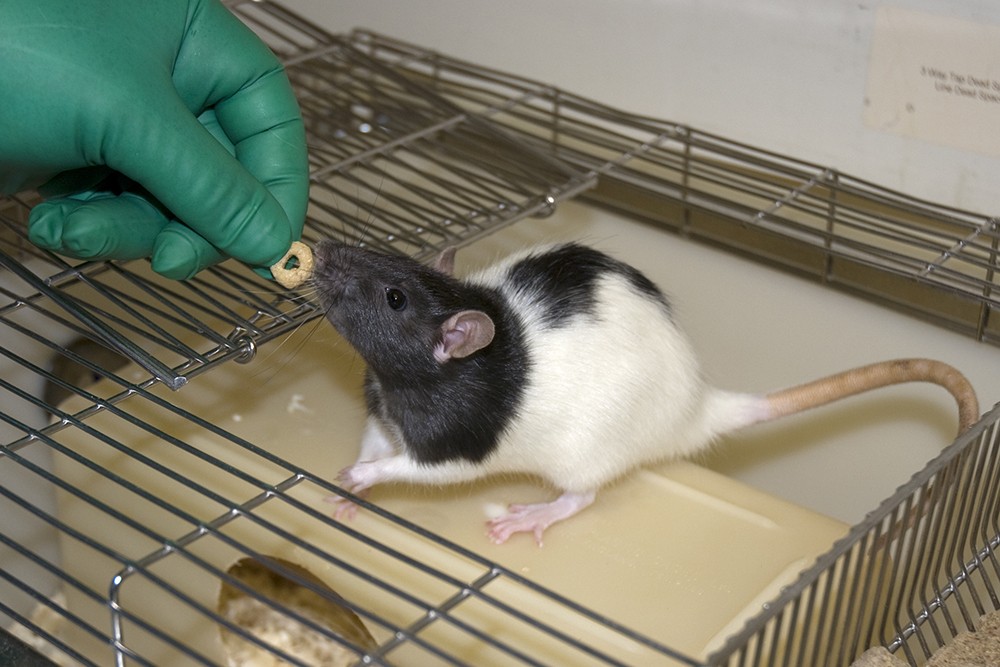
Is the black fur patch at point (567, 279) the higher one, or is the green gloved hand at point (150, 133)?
the green gloved hand at point (150, 133)

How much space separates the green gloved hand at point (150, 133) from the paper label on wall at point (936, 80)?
30.6 inches

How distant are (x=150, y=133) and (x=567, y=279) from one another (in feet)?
1.71

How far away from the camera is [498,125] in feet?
6.23

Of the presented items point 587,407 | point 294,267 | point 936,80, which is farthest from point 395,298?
point 936,80

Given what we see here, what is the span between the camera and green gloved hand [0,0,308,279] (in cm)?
101

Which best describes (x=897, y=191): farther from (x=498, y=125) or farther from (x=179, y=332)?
(x=179, y=332)

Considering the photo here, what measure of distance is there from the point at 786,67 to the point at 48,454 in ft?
3.67

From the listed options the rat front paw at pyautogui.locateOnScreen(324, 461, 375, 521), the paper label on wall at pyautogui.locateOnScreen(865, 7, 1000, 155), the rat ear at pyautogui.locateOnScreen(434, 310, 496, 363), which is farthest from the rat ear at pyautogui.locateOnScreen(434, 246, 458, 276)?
the paper label on wall at pyautogui.locateOnScreen(865, 7, 1000, 155)

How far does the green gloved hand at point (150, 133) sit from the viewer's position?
1012mm

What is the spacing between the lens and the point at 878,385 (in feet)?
4.55

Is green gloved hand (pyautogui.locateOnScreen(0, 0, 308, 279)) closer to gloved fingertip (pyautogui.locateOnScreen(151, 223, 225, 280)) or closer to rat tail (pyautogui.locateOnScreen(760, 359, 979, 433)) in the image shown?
gloved fingertip (pyautogui.locateOnScreen(151, 223, 225, 280))

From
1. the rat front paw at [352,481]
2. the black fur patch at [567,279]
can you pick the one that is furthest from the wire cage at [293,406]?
the black fur patch at [567,279]

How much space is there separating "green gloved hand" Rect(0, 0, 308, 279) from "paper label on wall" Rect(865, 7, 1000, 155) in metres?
0.78

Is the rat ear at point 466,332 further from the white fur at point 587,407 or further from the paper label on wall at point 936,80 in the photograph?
the paper label on wall at point 936,80
